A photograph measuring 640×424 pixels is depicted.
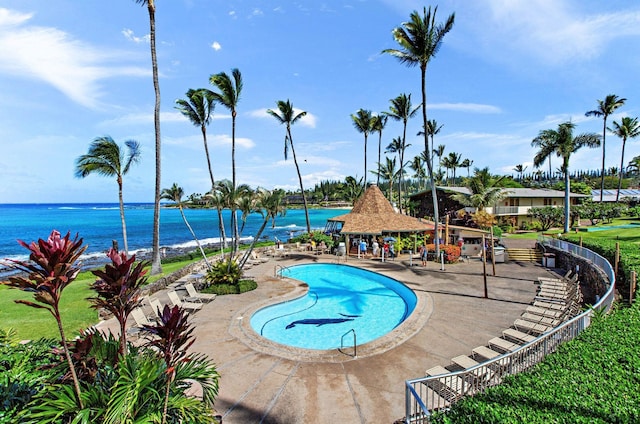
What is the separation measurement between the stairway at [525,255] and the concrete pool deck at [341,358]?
24.7ft

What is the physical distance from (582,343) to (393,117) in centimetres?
3227

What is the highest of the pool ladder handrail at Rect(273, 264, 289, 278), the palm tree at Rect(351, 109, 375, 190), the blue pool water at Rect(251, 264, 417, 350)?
the palm tree at Rect(351, 109, 375, 190)

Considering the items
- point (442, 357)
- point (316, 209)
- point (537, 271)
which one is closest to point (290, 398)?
point (442, 357)

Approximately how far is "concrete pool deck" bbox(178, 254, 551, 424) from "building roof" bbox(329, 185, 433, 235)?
10.2m

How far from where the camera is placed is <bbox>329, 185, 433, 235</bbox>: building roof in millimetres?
25109

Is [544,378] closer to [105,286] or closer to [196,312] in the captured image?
[105,286]

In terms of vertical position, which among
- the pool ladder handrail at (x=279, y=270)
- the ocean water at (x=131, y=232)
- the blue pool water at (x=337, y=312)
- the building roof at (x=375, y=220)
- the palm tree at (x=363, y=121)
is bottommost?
the ocean water at (x=131, y=232)

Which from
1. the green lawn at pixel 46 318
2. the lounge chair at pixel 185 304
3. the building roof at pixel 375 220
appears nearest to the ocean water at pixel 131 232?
the green lawn at pixel 46 318

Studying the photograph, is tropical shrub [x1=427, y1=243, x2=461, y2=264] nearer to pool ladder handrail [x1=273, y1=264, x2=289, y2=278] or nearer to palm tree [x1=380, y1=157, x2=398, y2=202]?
Result: pool ladder handrail [x1=273, y1=264, x2=289, y2=278]

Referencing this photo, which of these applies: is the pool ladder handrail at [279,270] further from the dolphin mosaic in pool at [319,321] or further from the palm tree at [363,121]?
the palm tree at [363,121]

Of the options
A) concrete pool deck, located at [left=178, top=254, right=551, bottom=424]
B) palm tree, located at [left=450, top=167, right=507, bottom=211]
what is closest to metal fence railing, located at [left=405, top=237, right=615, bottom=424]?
concrete pool deck, located at [left=178, top=254, right=551, bottom=424]

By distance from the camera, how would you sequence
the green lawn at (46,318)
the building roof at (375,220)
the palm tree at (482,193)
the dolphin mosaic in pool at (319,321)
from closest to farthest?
the green lawn at (46,318)
the dolphin mosaic in pool at (319,321)
the building roof at (375,220)
the palm tree at (482,193)

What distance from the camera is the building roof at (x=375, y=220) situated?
82.4ft

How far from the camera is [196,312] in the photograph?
40.4ft
